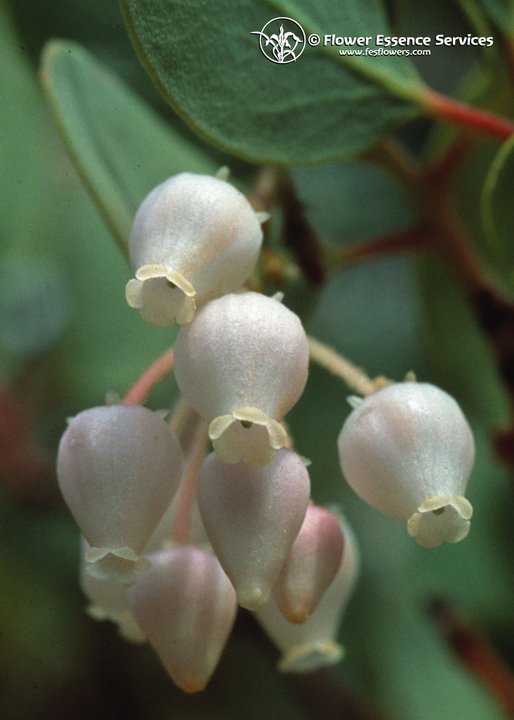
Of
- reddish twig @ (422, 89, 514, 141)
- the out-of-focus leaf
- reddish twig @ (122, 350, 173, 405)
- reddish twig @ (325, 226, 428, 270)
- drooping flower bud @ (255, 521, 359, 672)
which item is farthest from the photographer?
the out-of-focus leaf

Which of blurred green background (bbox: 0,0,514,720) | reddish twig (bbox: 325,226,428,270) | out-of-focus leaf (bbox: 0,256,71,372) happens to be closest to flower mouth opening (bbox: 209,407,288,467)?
reddish twig (bbox: 325,226,428,270)

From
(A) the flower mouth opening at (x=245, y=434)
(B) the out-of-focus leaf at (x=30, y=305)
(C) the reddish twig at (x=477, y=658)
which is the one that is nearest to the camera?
(A) the flower mouth opening at (x=245, y=434)

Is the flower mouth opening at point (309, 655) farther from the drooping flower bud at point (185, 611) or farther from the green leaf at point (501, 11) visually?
the green leaf at point (501, 11)

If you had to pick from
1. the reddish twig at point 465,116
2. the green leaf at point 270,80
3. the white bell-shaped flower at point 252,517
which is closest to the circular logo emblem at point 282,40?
the green leaf at point 270,80

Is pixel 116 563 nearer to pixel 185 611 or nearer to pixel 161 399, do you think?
pixel 185 611

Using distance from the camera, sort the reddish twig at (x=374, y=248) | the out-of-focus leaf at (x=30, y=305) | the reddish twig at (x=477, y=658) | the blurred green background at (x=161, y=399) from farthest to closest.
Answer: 1. the out-of-focus leaf at (x=30, y=305)
2. the blurred green background at (x=161, y=399)
3. the reddish twig at (x=477, y=658)
4. the reddish twig at (x=374, y=248)

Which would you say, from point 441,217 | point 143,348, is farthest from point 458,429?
point 143,348

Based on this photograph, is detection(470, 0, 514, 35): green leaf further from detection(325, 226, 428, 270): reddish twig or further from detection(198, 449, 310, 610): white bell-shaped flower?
detection(198, 449, 310, 610): white bell-shaped flower
